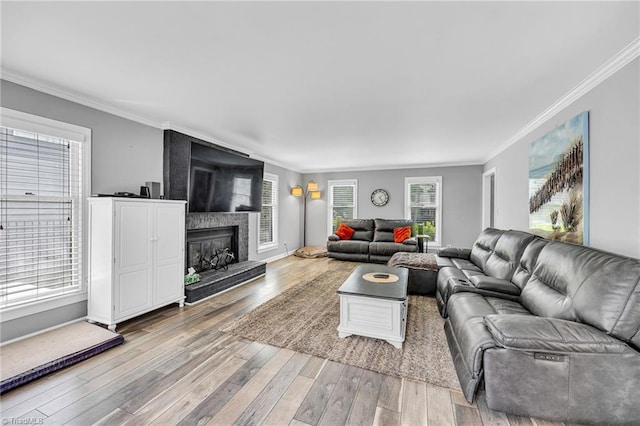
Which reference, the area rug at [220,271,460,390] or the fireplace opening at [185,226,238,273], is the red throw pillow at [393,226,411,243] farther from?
the fireplace opening at [185,226,238,273]

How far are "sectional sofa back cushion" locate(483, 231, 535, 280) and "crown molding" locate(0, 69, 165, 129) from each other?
463 cm

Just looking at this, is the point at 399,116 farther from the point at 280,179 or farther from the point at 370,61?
the point at 280,179

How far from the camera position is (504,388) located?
63.5 inches

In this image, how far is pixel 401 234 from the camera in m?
6.20

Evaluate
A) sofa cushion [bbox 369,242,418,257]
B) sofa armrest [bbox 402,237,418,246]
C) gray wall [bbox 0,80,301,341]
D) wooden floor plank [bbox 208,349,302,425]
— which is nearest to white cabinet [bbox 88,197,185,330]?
gray wall [bbox 0,80,301,341]

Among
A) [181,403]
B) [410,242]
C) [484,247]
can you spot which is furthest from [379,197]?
[181,403]

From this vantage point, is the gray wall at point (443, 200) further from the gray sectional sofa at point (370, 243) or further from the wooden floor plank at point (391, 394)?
the wooden floor plank at point (391, 394)

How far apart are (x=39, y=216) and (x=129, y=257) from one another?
84cm

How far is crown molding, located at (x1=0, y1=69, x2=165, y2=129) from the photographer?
2338 mm

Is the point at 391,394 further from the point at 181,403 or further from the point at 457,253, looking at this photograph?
the point at 457,253

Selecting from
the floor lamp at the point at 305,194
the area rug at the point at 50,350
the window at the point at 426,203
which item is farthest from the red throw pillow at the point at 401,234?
the area rug at the point at 50,350

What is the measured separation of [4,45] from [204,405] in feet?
9.40

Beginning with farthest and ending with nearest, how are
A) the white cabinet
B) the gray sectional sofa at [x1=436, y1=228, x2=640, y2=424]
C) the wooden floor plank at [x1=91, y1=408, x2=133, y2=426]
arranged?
the white cabinet, the wooden floor plank at [x1=91, y1=408, x2=133, y2=426], the gray sectional sofa at [x1=436, y1=228, x2=640, y2=424]

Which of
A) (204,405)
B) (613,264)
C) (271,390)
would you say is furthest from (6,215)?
(613,264)
